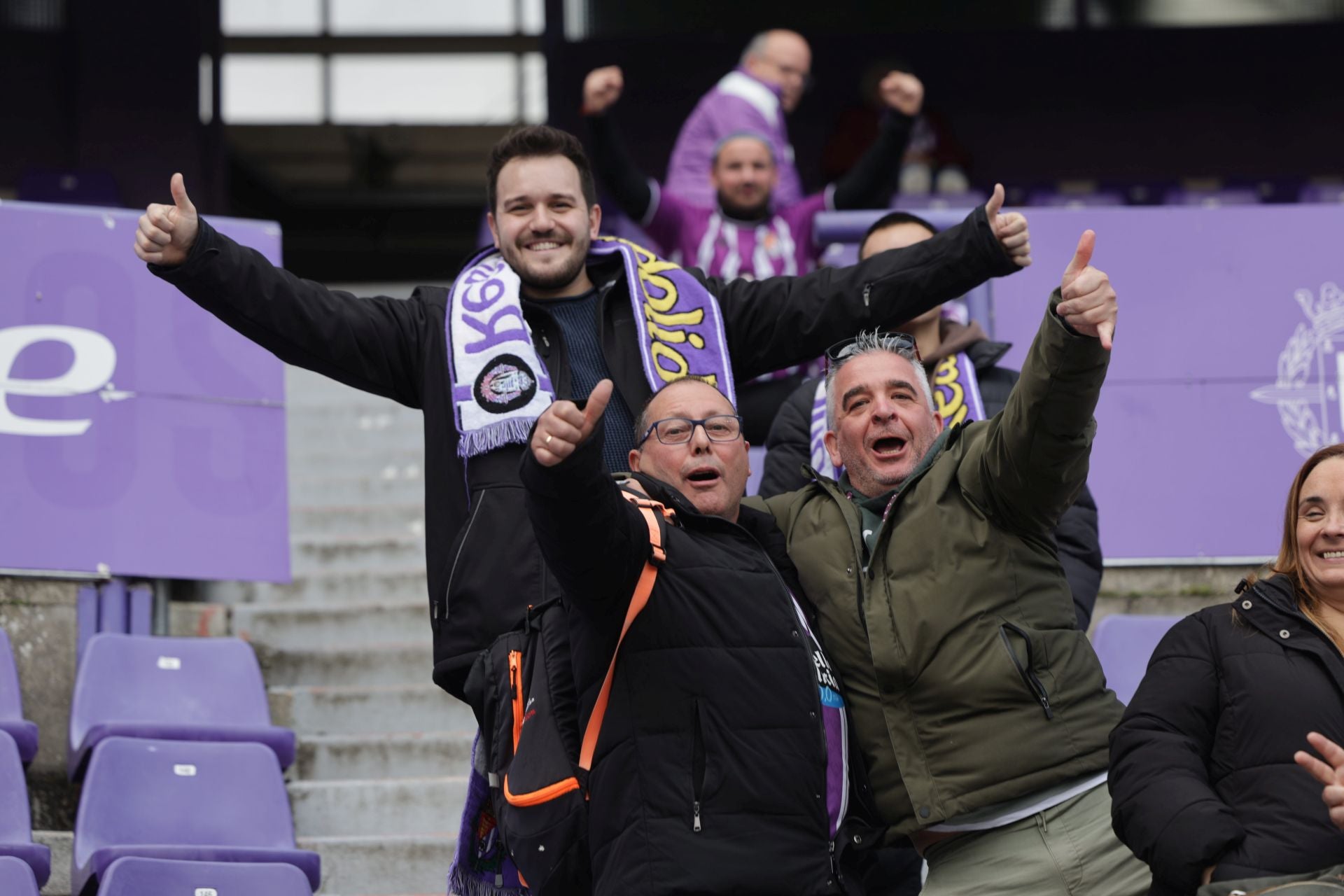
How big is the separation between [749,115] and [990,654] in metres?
4.65

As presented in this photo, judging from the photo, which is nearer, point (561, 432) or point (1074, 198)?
point (561, 432)

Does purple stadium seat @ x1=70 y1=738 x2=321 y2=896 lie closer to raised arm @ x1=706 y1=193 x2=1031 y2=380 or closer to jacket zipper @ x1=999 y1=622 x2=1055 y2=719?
raised arm @ x1=706 y1=193 x2=1031 y2=380

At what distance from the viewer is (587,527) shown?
306cm

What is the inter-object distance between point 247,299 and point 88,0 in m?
8.07

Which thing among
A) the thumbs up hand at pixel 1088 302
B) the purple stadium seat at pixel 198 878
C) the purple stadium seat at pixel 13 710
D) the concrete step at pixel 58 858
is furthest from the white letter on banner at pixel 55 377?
the thumbs up hand at pixel 1088 302

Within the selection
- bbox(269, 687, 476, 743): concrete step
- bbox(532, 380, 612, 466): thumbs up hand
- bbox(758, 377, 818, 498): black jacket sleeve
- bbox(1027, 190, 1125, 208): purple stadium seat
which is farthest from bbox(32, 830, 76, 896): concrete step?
bbox(1027, 190, 1125, 208): purple stadium seat

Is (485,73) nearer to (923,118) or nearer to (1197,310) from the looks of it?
(923,118)

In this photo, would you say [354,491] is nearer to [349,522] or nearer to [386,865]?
[349,522]

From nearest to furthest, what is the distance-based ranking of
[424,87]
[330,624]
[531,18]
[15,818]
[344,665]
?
[15,818], [344,665], [330,624], [531,18], [424,87]

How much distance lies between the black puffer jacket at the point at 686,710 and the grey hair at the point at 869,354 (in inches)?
21.3

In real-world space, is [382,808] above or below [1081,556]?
below

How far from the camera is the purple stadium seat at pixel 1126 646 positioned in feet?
16.9

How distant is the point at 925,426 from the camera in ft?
12.0

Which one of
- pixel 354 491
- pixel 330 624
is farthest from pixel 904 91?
pixel 354 491
